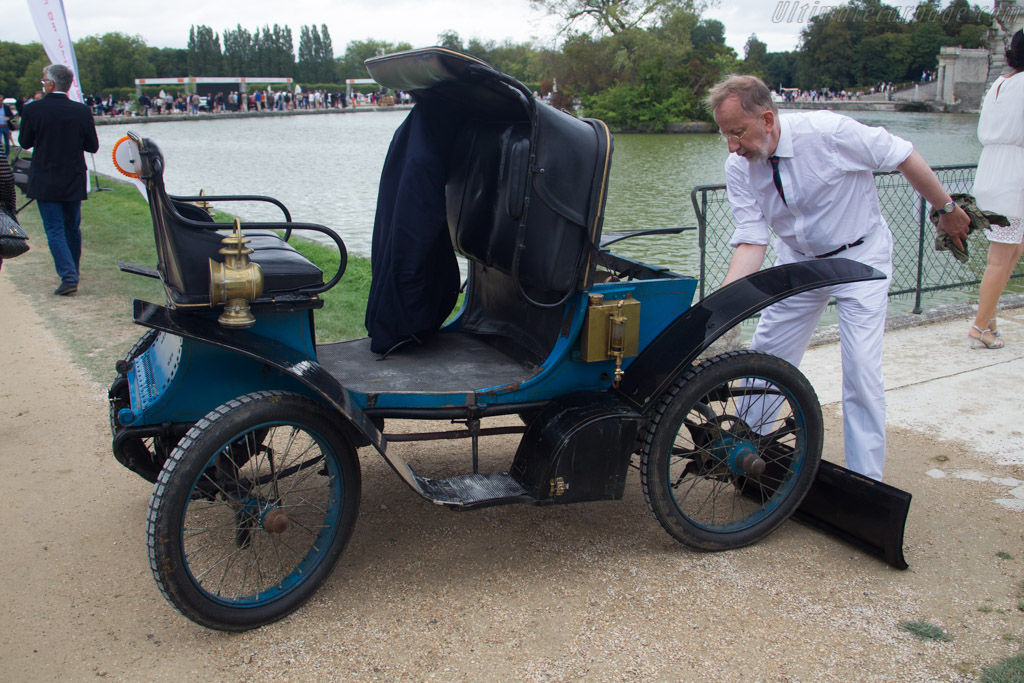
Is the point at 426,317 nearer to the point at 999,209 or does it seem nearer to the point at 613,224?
the point at 999,209

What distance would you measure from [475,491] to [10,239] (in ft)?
8.55

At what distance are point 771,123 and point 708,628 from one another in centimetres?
191

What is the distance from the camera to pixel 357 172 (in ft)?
68.7

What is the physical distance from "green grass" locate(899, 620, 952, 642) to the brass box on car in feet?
4.27

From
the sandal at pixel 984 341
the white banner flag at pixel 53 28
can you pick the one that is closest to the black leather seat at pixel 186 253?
the sandal at pixel 984 341

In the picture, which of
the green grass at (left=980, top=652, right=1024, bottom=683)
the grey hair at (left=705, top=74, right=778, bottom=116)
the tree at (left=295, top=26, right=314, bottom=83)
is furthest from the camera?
the tree at (left=295, top=26, right=314, bottom=83)

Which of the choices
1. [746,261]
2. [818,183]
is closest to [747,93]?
[818,183]

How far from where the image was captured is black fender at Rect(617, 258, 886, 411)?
9.68ft

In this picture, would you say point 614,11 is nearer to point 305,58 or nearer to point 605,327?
point 605,327

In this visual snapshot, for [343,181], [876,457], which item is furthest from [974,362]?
[343,181]

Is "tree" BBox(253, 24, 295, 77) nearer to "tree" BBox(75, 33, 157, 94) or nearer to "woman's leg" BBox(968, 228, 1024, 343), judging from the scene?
"tree" BBox(75, 33, 157, 94)

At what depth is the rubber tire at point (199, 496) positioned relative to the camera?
237 centimetres

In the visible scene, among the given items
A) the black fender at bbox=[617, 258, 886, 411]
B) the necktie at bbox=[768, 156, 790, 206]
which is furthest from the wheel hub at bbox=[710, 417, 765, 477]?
the necktie at bbox=[768, 156, 790, 206]

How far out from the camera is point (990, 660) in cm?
248
